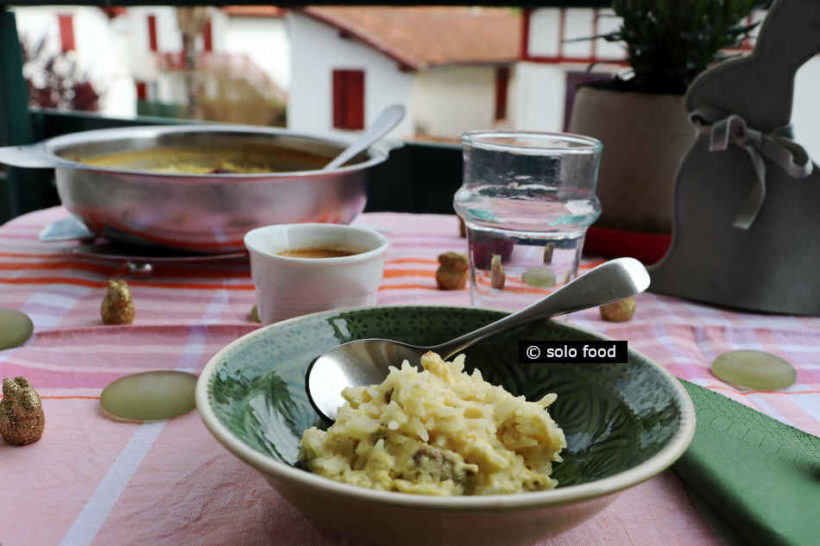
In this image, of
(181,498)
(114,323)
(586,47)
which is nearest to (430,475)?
(181,498)

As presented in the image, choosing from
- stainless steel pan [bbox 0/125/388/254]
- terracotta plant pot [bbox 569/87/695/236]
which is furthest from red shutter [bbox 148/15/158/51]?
terracotta plant pot [bbox 569/87/695/236]

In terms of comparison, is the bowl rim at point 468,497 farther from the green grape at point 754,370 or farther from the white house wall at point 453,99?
the white house wall at point 453,99

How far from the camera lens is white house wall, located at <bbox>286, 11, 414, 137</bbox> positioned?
38.4ft

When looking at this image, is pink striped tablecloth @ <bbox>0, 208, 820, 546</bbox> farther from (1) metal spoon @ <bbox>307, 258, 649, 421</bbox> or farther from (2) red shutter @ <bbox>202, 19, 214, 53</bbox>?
(2) red shutter @ <bbox>202, 19, 214, 53</bbox>

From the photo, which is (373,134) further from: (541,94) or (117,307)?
(541,94)

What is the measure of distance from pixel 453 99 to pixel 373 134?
1159 cm

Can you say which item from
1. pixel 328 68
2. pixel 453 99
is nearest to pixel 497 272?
pixel 328 68

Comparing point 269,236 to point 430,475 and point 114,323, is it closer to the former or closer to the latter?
point 114,323

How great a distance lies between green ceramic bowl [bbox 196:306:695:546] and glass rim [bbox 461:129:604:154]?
0.25m

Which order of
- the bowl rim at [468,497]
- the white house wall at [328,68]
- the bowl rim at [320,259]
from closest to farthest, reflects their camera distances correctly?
the bowl rim at [468,497] → the bowl rim at [320,259] → the white house wall at [328,68]

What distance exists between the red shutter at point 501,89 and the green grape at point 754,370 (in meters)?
11.6

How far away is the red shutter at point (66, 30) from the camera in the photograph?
13.3m

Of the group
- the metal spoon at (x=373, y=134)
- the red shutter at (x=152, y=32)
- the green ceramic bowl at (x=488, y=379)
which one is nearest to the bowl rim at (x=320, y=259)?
the green ceramic bowl at (x=488, y=379)

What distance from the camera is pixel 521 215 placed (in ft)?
2.84
